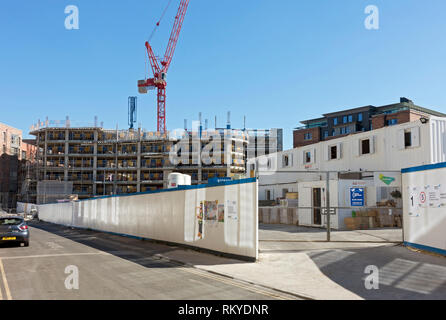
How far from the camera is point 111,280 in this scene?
10320 millimetres

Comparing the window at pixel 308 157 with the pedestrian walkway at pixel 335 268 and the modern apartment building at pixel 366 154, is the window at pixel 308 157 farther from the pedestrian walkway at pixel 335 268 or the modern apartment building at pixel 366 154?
the pedestrian walkway at pixel 335 268

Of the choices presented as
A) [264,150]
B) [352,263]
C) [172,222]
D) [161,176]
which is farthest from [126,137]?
[352,263]

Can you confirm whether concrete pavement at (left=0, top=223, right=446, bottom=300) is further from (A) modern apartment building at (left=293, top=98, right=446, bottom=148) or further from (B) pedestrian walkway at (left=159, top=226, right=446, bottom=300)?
(A) modern apartment building at (left=293, top=98, right=446, bottom=148)

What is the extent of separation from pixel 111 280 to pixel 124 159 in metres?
79.6

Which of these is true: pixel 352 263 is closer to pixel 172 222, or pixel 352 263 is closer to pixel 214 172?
pixel 172 222

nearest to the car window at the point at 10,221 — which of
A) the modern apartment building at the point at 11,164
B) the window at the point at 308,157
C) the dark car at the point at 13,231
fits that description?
the dark car at the point at 13,231

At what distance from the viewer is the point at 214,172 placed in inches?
3359

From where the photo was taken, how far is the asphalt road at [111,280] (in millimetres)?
8625

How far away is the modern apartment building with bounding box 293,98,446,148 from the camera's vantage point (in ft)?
247

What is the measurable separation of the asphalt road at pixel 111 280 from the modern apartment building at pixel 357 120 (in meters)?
70.6

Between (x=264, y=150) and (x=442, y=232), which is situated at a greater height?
(x=264, y=150)

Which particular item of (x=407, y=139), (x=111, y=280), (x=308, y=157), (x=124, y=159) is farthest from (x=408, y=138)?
(x=124, y=159)

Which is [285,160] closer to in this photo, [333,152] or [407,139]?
[333,152]
